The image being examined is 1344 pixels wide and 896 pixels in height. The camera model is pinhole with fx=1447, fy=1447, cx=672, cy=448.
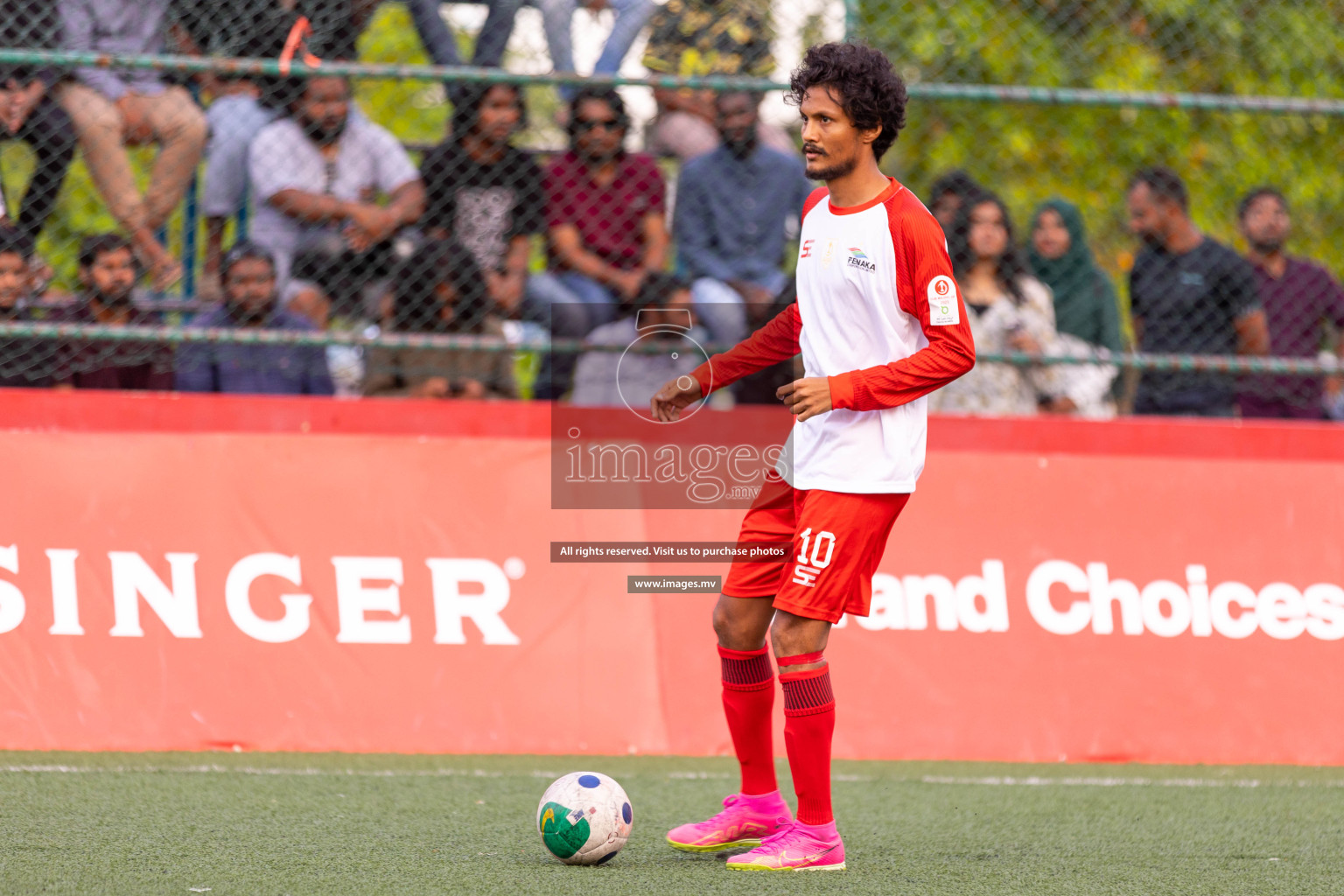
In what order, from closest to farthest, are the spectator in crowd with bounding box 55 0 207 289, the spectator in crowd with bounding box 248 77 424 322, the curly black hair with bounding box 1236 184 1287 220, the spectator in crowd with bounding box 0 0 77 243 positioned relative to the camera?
1. the spectator in crowd with bounding box 0 0 77 243
2. the spectator in crowd with bounding box 55 0 207 289
3. the spectator in crowd with bounding box 248 77 424 322
4. the curly black hair with bounding box 1236 184 1287 220

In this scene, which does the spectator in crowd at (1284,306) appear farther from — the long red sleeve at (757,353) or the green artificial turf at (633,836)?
the long red sleeve at (757,353)

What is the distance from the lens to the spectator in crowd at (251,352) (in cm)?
673

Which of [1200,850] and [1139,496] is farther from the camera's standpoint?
[1139,496]

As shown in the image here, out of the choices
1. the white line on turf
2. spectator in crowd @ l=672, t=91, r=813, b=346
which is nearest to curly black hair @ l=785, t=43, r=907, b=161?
the white line on turf

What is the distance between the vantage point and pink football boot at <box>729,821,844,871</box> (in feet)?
13.3

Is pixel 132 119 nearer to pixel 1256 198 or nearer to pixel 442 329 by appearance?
pixel 442 329

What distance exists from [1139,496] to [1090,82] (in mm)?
10371

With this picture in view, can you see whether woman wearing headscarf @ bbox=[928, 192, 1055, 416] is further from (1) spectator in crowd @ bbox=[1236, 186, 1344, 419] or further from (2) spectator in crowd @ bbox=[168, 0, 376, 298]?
(2) spectator in crowd @ bbox=[168, 0, 376, 298]

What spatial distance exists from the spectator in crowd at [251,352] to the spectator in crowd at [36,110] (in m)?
0.86

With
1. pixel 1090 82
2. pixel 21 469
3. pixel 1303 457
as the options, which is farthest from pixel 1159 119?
pixel 21 469

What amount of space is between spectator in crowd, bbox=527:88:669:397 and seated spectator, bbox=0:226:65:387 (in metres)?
2.26

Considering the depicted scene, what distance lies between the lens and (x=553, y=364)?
6.91 meters

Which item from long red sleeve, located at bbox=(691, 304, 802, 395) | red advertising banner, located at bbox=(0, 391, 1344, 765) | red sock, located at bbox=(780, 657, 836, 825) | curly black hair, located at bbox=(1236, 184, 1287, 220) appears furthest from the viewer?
curly black hair, located at bbox=(1236, 184, 1287, 220)

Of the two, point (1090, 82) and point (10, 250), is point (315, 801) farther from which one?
point (1090, 82)
